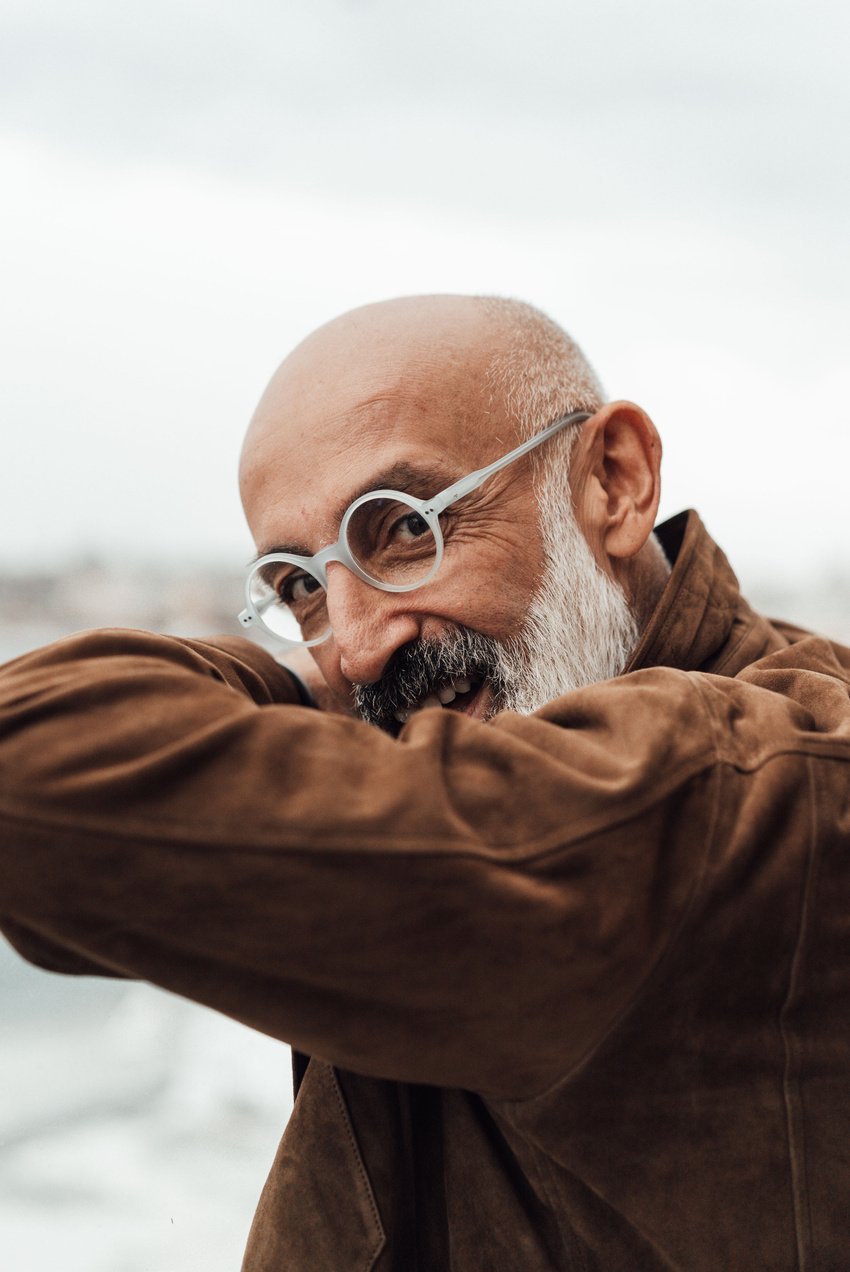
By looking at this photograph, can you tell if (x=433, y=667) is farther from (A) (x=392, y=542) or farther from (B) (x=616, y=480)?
(B) (x=616, y=480)

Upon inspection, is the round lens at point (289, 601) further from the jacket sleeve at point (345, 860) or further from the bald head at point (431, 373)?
the jacket sleeve at point (345, 860)

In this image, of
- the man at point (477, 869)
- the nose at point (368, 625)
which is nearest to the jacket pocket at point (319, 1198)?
the man at point (477, 869)

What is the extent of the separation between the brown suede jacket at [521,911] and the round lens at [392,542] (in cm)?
45

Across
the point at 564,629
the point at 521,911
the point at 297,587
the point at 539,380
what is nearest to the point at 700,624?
the point at 564,629

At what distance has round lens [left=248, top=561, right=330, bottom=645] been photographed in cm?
163

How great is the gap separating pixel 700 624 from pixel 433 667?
1.05 feet

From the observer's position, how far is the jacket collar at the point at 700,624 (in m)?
1.41

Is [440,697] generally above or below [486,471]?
below

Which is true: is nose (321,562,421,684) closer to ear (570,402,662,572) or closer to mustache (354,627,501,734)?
mustache (354,627,501,734)

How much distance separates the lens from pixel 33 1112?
1980 millimetres

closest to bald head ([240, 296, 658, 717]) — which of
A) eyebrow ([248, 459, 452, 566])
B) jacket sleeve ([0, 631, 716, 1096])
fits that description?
eyebrow ([248, 459, 452, 566])

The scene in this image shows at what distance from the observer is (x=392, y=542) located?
1484 mm

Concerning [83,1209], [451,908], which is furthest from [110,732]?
[83,1209]

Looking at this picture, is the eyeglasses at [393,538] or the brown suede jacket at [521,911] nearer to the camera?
the brown suede jacket at [521,911]
